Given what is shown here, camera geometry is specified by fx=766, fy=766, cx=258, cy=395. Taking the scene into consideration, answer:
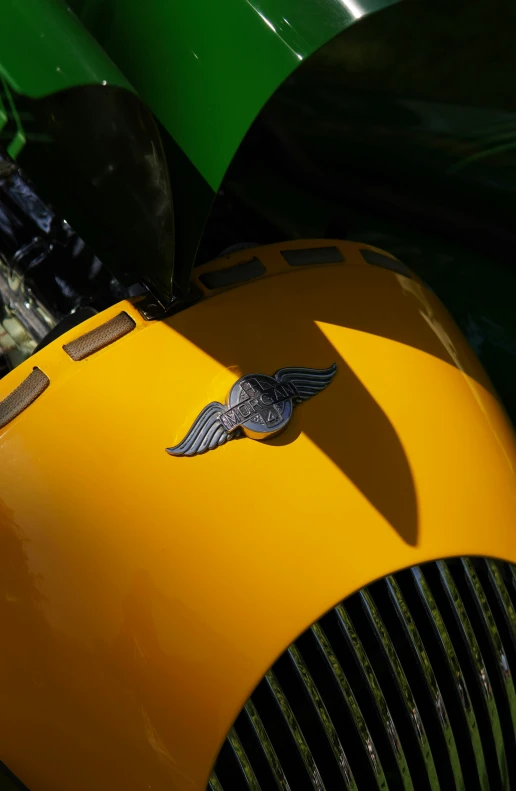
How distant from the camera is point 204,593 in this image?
0.85 metres

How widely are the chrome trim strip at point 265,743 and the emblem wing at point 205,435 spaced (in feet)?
0.93

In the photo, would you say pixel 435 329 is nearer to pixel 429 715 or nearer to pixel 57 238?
pixel 429 715

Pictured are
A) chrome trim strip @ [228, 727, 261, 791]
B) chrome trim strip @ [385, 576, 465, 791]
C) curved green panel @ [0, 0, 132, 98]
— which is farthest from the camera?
chrome trim strip @ [385, 576, 465, 791]

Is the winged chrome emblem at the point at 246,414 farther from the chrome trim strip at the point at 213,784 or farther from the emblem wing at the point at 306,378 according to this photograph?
the chrome trim strip at the point at 213,784

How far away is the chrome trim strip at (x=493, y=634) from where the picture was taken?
3.22 feet

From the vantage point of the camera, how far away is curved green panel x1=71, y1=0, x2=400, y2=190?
80 centimetres

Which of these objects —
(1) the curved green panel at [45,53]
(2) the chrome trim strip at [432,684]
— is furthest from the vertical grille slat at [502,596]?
(1) the curved green panel at [45,53]

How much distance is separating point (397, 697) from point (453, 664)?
0.08m

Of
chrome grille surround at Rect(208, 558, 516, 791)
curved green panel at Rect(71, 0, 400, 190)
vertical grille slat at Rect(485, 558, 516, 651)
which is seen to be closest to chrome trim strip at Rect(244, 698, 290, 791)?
chrome grille surround at Rect(208, 558, 516, 791)

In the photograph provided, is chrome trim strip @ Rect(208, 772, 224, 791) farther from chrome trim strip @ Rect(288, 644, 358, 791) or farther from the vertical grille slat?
the vertical grille slat

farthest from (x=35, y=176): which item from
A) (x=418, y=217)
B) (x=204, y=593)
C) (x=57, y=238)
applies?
(x=418, y=217)

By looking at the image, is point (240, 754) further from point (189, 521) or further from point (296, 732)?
point (189, 521)

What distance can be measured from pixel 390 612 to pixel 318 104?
0.89 meters

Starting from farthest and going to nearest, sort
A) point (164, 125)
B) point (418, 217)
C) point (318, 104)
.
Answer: point (418, 217) < point (318, 104) < point (164, 125)
